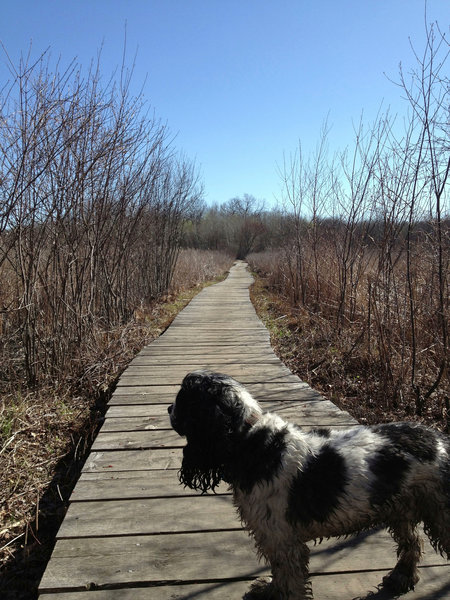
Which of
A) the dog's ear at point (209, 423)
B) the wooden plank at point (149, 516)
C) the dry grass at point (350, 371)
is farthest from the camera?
the dry grass at point (350, 371)

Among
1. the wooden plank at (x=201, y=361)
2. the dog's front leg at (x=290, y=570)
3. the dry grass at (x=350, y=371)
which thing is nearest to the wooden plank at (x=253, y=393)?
the dry grass at (x=350, y=371)

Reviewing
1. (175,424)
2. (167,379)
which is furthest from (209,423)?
(167,379)

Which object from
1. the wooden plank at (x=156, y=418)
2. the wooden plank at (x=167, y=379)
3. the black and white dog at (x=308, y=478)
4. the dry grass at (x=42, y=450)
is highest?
the black and white dog at (x=308, y=478)

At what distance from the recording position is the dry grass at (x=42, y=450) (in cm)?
258

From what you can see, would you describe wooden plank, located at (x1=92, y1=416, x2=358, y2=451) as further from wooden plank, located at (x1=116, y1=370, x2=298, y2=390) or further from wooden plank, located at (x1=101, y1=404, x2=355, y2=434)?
wooden plank, located at (x1=116, y1=370, x2=298, y2=390)

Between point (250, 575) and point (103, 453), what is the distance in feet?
5.19

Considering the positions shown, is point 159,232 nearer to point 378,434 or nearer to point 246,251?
point 378,434

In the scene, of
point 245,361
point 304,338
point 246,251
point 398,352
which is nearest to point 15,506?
point 245,361

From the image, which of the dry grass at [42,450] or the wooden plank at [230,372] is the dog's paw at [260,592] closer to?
the dry grass at [42,450]

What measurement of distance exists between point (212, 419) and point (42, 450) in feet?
8.43

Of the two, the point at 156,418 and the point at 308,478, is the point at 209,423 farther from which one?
A: the point at 156,418

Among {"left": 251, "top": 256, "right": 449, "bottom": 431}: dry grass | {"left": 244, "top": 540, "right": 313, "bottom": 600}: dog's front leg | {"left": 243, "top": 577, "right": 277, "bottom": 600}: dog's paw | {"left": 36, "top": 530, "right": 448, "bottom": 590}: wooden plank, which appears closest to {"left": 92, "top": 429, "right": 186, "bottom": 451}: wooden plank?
{"left": 36, "top": 530, "right": 448, "bottom": 590}: wooden plank

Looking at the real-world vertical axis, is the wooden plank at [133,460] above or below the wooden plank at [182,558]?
above

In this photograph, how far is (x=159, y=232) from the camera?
12820 millimetres
